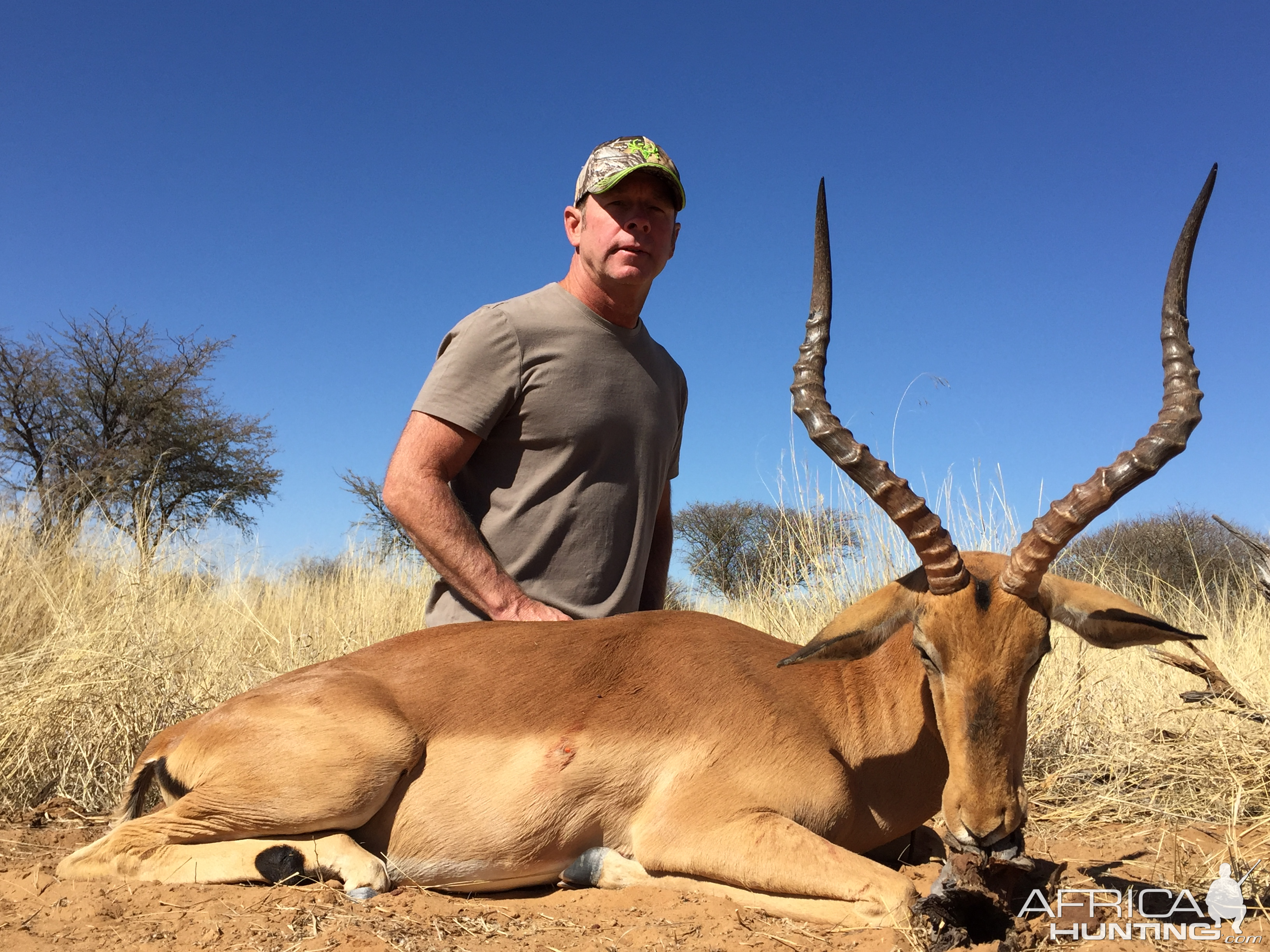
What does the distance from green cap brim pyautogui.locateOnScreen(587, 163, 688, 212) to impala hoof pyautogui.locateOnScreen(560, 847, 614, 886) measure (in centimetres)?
344

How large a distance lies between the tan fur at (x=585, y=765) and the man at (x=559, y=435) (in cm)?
91

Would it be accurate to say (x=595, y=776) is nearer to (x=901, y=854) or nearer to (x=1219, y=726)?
(x=901, y=854)

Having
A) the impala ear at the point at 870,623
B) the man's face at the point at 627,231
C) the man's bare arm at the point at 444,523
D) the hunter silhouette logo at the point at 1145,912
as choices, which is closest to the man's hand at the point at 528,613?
the man's bare arm at the point at 444,523

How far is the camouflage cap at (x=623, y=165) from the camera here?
17.5ft

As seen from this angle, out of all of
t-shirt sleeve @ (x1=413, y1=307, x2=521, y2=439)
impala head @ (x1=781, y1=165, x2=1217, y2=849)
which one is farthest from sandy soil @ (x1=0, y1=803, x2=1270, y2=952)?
t-shirt sleeve @ (x1=413, y1=307, x2=521, y2=439)

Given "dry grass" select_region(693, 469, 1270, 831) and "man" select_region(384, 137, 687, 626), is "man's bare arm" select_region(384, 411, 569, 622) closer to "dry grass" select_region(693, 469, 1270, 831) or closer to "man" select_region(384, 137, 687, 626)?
"man" select_region(384, 137, 687, 626)

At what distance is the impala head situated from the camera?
320cm

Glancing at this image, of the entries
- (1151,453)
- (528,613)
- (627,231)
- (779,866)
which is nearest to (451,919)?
(779,866)

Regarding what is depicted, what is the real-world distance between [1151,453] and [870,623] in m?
1.18

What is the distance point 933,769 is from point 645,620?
1.36 metres

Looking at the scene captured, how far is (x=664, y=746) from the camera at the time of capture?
12.6 ft

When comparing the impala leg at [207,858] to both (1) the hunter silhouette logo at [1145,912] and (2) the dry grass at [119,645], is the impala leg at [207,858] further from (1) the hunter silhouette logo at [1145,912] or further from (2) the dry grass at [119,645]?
(1) the hunter silhouette logo at [1145,912]

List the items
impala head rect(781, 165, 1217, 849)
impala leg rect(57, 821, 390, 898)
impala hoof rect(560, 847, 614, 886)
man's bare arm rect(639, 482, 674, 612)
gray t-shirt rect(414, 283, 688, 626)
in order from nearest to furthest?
1. impala head rect(781, 165, 1217, 849)
2. impala leg rect(57, 821, 390, 898)
3. impala hoof rect(560, 847, 614, 886)
4. gray t-shirt rect(414, 283, 688, 626)
5. man's bare arm rect(639, 482, 674, 612)

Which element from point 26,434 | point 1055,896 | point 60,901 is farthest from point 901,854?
point 26,434
